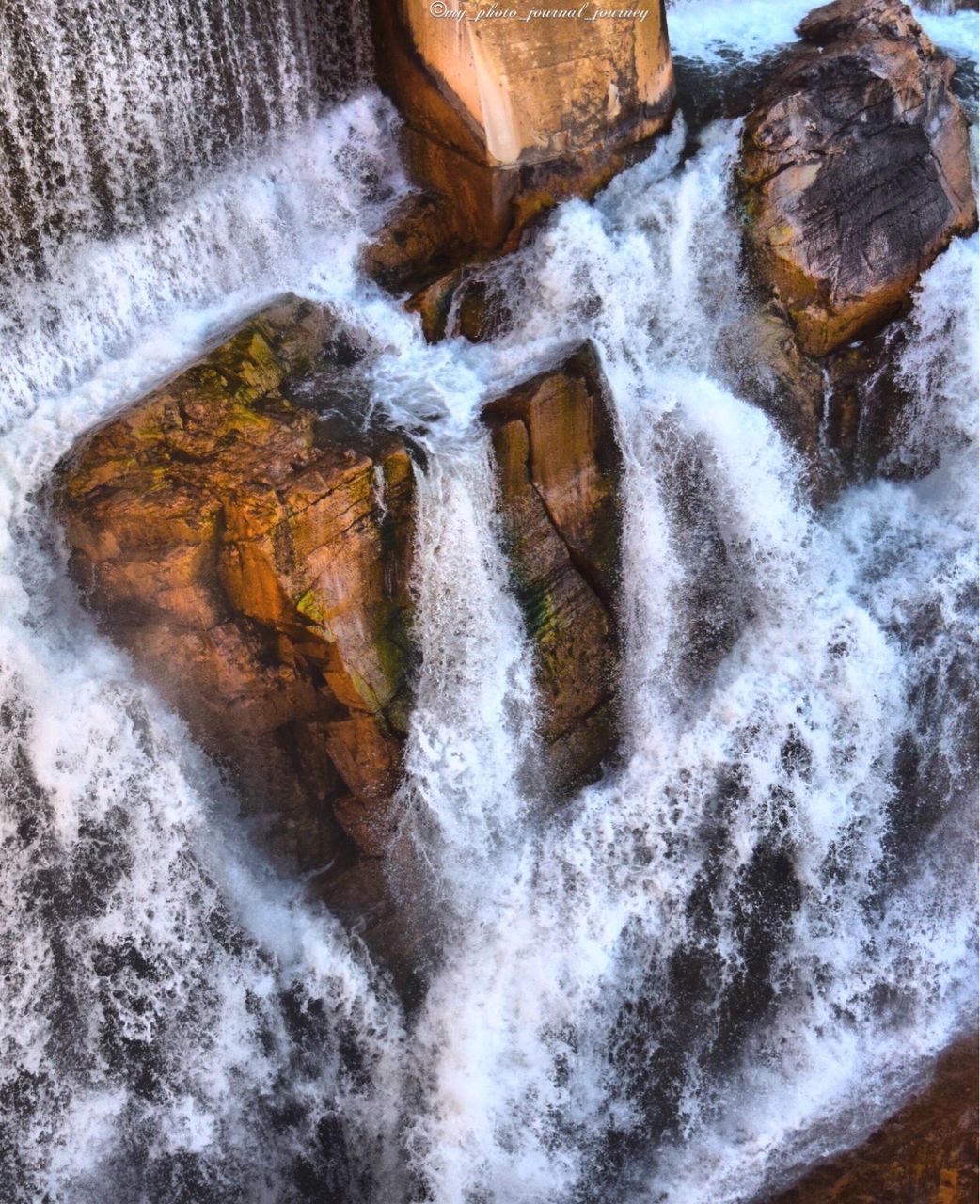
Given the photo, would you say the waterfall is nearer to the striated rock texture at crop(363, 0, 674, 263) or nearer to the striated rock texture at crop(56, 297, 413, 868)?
the striated rock texture at crop(363, 0, 674, 263)

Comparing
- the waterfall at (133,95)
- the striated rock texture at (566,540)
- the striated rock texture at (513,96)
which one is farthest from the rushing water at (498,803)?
the striated rock texture at (513,96)

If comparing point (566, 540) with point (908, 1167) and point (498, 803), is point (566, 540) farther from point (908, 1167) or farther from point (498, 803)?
point (908, 1167)

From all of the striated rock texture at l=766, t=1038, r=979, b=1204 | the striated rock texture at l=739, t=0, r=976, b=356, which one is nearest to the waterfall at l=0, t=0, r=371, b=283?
the striated rock texture at l=739, t=0, r=976, b=356

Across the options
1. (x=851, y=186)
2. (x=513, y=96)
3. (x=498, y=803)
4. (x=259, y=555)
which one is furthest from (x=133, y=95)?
(x=498, y=803)

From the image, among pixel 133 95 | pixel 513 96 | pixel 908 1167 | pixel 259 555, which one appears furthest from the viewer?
pixel 513 96

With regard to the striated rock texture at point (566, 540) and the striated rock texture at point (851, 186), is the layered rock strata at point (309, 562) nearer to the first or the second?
the striated rock texture at point (566, 540)

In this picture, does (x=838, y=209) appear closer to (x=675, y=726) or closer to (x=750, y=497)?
(x=750, y=497)
